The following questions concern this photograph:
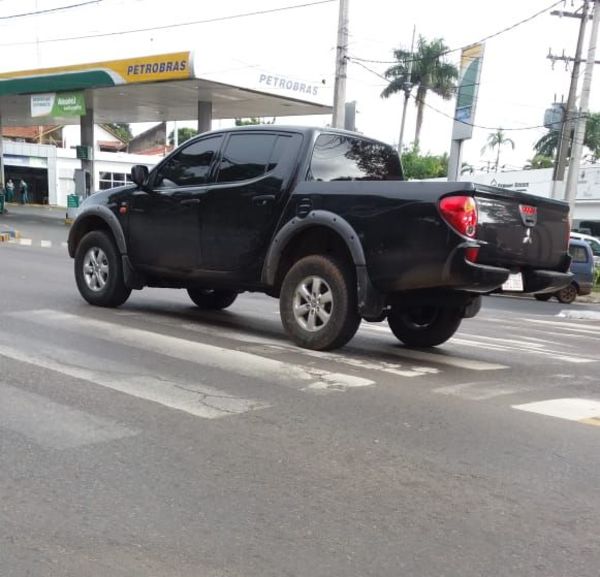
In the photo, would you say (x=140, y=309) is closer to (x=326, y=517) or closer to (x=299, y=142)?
(x=299, y=142)

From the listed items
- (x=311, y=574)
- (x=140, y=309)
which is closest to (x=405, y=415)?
(x=311, y=574)

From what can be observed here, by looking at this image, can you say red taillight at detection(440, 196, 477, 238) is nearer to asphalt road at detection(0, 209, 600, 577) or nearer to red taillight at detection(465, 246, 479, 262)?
red taillight at detection(465, 246, 479, 262)

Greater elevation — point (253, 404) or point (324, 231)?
point (324, 231)

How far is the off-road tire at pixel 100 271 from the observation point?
842cm

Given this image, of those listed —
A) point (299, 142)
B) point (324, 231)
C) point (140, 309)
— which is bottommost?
point (140, 309)

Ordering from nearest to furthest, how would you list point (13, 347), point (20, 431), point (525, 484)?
point (525, 484) → point (20, 431) → point (13, 347)

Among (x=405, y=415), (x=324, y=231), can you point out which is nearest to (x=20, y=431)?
(x=405, y=415)

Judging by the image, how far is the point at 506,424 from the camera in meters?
4.72

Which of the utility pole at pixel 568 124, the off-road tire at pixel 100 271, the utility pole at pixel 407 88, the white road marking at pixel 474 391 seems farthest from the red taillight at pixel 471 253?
the utility pole at pixel 407 88

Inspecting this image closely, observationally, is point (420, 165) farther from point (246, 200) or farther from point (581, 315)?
point (246, 200)

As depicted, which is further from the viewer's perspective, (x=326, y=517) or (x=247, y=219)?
(x=247, y=219)

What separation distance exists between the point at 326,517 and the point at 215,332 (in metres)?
4.49

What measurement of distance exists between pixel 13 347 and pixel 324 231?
309cm

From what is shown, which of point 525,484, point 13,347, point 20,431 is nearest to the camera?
point 525,484
